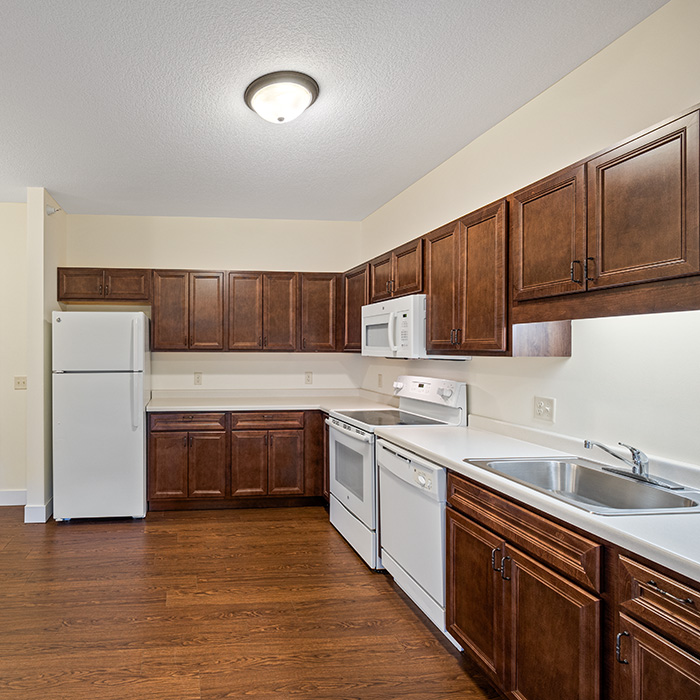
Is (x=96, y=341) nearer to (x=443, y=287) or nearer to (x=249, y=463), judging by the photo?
(x=249, y=463)

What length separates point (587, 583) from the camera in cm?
146

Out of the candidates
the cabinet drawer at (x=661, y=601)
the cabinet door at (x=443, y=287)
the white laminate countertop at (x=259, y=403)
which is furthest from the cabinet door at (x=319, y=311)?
the cabinet drawer at (x=661, y=601)

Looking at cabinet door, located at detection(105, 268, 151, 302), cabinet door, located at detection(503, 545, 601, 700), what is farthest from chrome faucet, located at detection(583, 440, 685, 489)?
cabinet door, located at detection(105, 268, 151, 302)

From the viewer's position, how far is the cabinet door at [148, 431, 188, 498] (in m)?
4.29

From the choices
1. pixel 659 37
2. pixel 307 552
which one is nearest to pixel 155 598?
pixel 307 552

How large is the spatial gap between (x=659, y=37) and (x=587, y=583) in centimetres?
187

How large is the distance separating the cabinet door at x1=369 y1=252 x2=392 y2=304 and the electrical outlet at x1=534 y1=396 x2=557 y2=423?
1.36m

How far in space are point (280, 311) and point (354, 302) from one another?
0.73m

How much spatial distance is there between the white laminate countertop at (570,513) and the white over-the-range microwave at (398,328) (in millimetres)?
570

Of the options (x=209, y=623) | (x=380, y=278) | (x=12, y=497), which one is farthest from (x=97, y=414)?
(x=380, y=278)

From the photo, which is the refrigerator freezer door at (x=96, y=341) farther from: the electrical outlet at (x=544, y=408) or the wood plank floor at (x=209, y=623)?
the electrical outlet at (x=544, y=408)

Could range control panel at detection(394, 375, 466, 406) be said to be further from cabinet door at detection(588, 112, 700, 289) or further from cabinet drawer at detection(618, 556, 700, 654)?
cabinet drawer at detection(618, 556, 700, 654)

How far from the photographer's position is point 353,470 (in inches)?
139

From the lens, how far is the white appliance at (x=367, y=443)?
318 centimetres
